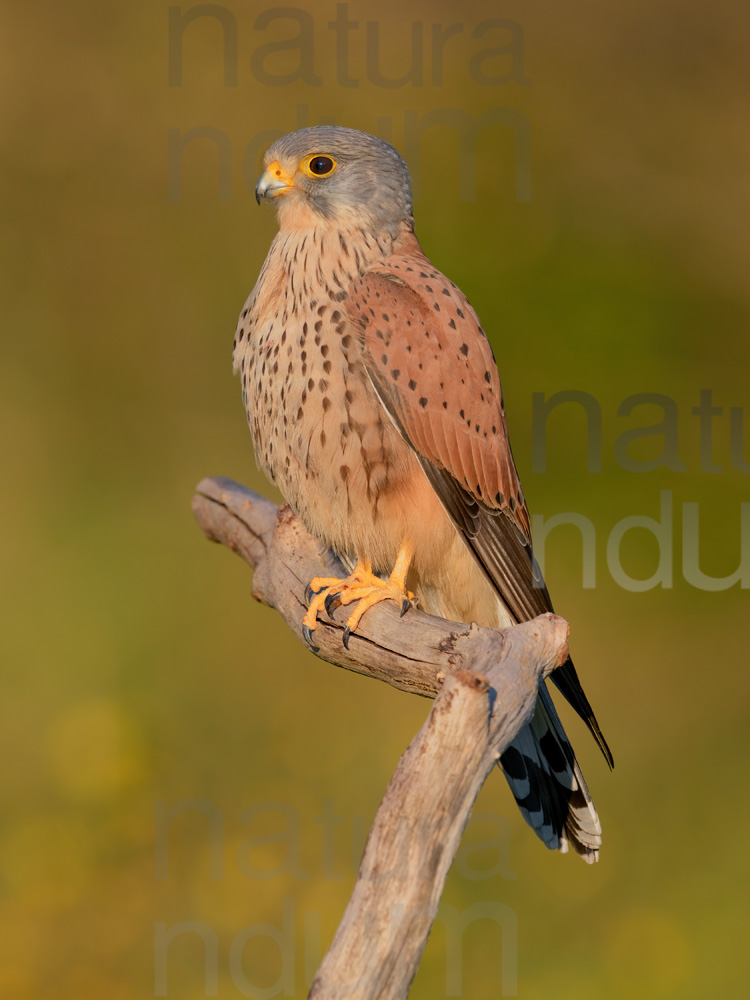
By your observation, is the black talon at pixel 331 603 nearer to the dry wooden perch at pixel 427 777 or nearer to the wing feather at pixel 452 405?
the dry wooden perch at pixel 427 777

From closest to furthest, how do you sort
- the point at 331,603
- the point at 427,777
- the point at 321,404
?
1. the point at 427,777
2. the point at 321,404
3. the point at 331,603

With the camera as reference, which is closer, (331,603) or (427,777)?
(427,777)

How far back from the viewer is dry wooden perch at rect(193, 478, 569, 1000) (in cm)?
146

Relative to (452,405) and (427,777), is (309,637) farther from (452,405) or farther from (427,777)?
(427,777)

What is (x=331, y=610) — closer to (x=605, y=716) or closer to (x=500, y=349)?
(x=605, y=716)

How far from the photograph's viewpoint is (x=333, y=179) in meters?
2.43

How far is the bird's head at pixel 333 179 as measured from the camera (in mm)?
2426

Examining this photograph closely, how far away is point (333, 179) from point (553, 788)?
4.97ft

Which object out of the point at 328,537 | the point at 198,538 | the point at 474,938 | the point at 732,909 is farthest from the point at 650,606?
the point at 328,537

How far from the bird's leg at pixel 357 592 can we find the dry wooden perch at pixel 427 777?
0.38 ft

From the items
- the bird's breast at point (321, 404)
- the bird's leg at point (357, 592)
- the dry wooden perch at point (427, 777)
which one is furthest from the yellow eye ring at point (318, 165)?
the dry wooden perch at point (427, 777)

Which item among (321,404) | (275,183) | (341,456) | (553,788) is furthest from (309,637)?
(275,183)

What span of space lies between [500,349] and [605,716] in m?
1.72

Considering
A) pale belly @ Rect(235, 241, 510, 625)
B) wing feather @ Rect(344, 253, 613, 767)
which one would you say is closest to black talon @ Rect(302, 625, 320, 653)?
pale belly @ Rect(235, 241, 510, 625)
